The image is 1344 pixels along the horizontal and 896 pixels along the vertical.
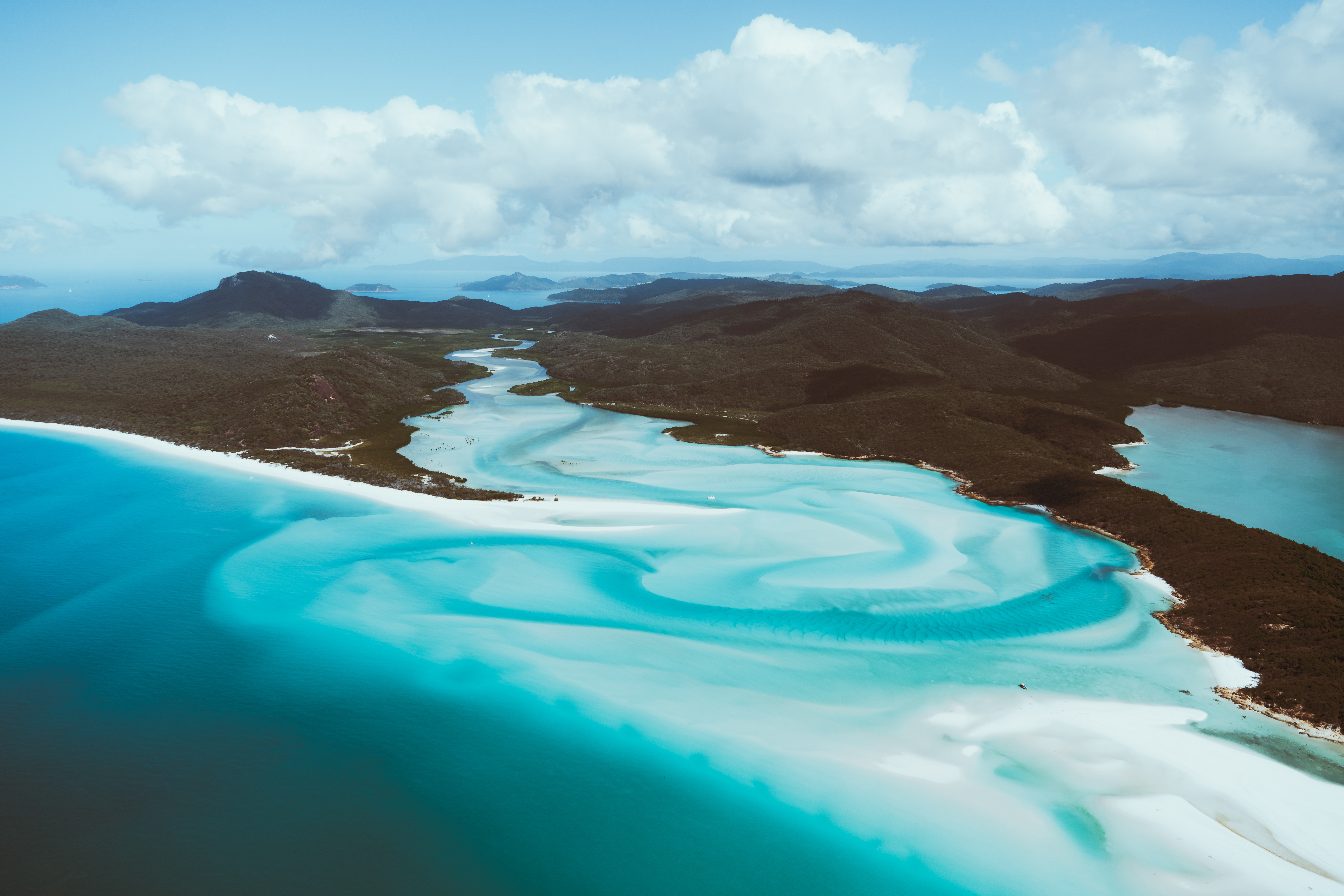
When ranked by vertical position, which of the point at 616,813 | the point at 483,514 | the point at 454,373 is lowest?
the point at 616,813

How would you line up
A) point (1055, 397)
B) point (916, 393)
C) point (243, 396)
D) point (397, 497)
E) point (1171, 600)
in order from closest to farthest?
1. point (1171, 600)
2. point (397, 497)
3. point (916, 393)
4. point (243, 396)
5. point (1055, 397)

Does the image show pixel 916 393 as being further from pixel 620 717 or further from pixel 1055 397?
pixel 620 717

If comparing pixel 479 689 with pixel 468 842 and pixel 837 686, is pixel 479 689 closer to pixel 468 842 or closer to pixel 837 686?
pixel 468 842

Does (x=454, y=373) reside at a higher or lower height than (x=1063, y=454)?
higher

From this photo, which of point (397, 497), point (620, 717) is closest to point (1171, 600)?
point (620, 717)

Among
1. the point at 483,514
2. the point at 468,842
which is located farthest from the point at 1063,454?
the point at 468,842

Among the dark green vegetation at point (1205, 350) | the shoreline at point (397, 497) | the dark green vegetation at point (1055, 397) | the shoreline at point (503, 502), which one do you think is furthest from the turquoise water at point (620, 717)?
the dark green vegetation at point (1205, 350)

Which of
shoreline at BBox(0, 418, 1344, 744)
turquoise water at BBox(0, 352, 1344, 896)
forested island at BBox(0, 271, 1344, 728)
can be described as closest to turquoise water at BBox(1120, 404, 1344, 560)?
forested island at BBox(0, 271, 1344, 728)
